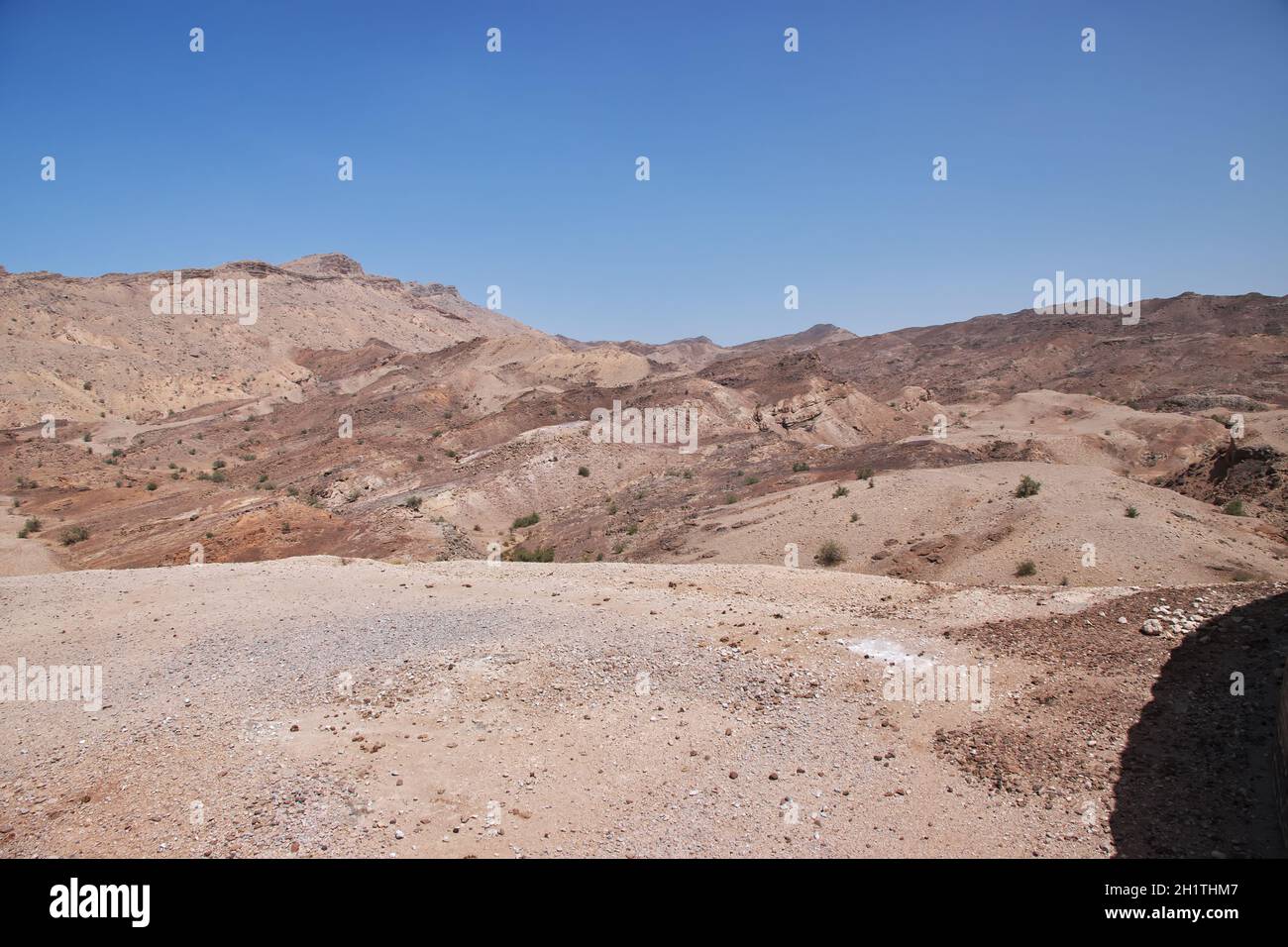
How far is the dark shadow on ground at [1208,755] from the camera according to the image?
5.19 m

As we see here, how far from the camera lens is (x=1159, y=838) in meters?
5.24

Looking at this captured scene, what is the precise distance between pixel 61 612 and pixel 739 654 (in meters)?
10.7

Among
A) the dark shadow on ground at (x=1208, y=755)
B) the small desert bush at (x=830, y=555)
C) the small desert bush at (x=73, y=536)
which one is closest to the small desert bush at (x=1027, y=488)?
the small desert bush at (x=830, y=555)

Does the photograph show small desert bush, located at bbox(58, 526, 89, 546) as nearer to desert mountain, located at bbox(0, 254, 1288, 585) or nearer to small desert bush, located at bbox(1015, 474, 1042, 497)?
desert mountain, located at bbox(0, 254, 1288, 585)

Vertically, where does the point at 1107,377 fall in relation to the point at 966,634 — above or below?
above

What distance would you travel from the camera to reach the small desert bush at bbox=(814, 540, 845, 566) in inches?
671

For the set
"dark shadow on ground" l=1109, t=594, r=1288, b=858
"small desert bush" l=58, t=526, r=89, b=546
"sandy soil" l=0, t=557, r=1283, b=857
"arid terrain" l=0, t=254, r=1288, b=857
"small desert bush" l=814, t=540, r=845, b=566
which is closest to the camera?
"dark shadow on ground" l=1109, t=594, r=1288, b=858

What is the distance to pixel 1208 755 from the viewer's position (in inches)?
234

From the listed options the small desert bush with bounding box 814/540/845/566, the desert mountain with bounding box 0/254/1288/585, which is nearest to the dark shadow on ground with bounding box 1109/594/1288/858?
the desert mountain with bounding box 0/254/1288/585

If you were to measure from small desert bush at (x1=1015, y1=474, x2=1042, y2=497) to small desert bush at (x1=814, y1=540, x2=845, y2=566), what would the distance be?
16.6 feet

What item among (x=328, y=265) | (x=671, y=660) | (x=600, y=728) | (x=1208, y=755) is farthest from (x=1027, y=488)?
(x=328, y=265)
